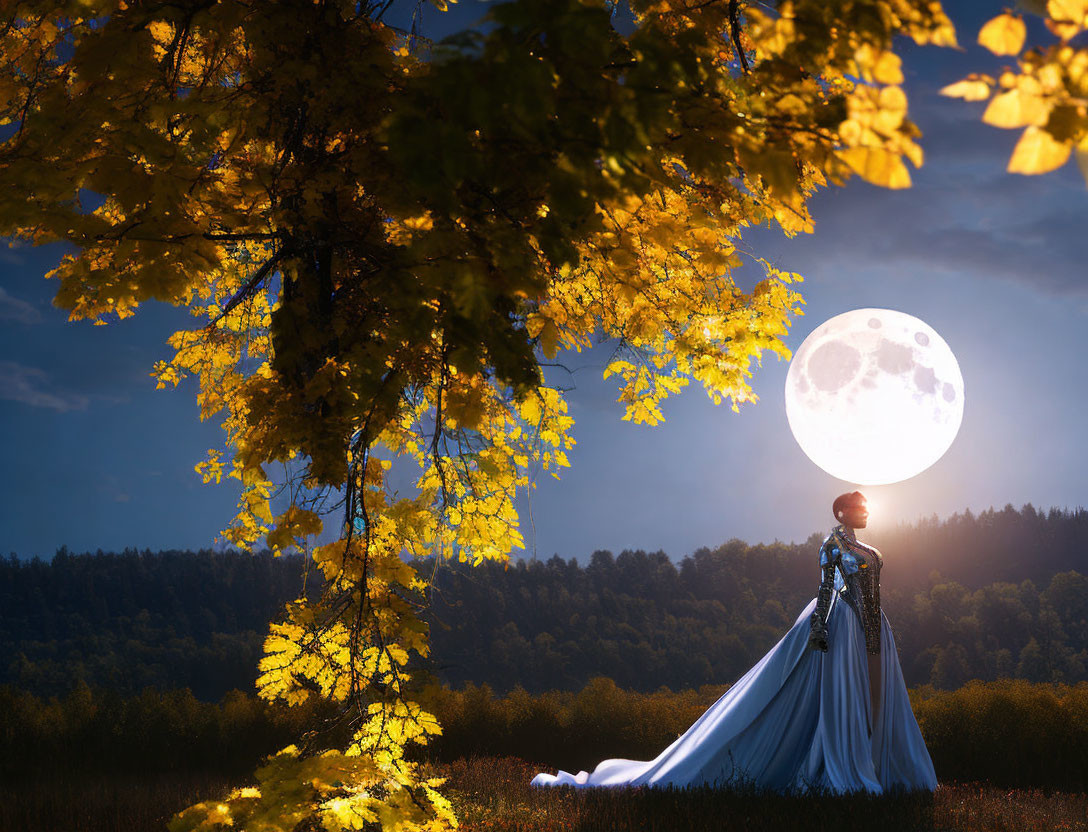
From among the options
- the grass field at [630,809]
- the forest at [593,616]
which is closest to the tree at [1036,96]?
the grass field at [630,809]

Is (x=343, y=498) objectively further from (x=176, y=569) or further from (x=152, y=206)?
(x=176, y=569)

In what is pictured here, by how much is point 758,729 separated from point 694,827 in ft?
5.42

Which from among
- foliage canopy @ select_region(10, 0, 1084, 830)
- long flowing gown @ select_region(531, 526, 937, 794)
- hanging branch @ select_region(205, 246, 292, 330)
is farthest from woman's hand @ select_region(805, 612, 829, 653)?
hanging branch @ select_region(205, 246, 292, 330)

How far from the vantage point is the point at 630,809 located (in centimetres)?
622

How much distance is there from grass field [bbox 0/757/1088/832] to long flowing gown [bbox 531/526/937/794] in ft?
1.28

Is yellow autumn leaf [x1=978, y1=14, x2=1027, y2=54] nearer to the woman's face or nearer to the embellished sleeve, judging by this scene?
the embellished sleeve

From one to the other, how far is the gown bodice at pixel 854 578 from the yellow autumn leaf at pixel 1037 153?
18.0 feet

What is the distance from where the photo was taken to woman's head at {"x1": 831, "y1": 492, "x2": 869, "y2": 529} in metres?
7.17

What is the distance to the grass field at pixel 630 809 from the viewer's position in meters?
5.89

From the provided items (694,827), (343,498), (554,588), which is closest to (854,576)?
(694,827)

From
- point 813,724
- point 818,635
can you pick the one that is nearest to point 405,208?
point 818,635

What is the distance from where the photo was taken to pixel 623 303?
5.50 metres

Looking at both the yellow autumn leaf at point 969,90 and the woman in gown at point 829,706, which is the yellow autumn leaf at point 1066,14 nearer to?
the yellow autumn leaf at point 969,90

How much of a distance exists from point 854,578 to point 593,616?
29.3 meters
